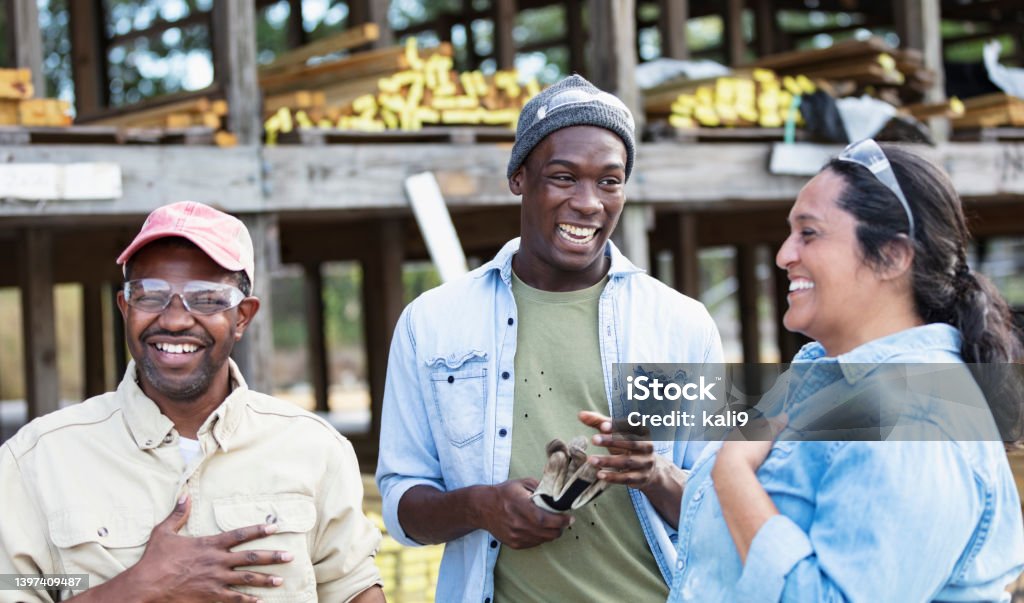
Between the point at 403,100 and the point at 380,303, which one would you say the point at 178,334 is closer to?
the point at 403,100

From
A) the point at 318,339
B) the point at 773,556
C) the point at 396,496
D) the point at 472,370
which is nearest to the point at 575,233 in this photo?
the point at 472,370

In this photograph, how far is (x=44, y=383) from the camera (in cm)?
801

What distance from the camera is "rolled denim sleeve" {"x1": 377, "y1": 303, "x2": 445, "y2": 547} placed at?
8.96 feet

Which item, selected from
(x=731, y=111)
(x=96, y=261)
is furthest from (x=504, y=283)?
(x=96, y=261)

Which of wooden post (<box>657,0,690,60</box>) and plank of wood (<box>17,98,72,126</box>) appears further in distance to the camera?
wooden post (<box>657,0,690,60</box>)

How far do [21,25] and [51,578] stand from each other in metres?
4.89

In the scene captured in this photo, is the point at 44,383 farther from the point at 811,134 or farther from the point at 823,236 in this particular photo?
the point at 823,236

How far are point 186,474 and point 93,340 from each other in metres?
9.93

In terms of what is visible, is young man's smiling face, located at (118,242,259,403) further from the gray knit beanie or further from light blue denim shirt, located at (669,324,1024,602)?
light blue denim shirt, located at (669,324,1024,602)

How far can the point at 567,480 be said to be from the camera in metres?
2.36

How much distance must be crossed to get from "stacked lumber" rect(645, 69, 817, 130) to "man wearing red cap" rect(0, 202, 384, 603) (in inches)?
217

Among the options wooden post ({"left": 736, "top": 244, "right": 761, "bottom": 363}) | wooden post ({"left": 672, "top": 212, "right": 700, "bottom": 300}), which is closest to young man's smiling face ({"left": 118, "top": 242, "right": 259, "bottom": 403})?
wooden post ({"left": 672, "top": 212, "right": 700, "bottom": 300})

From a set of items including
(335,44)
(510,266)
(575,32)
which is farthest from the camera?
(575,32)

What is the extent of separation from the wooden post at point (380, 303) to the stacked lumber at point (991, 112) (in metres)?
4.23
